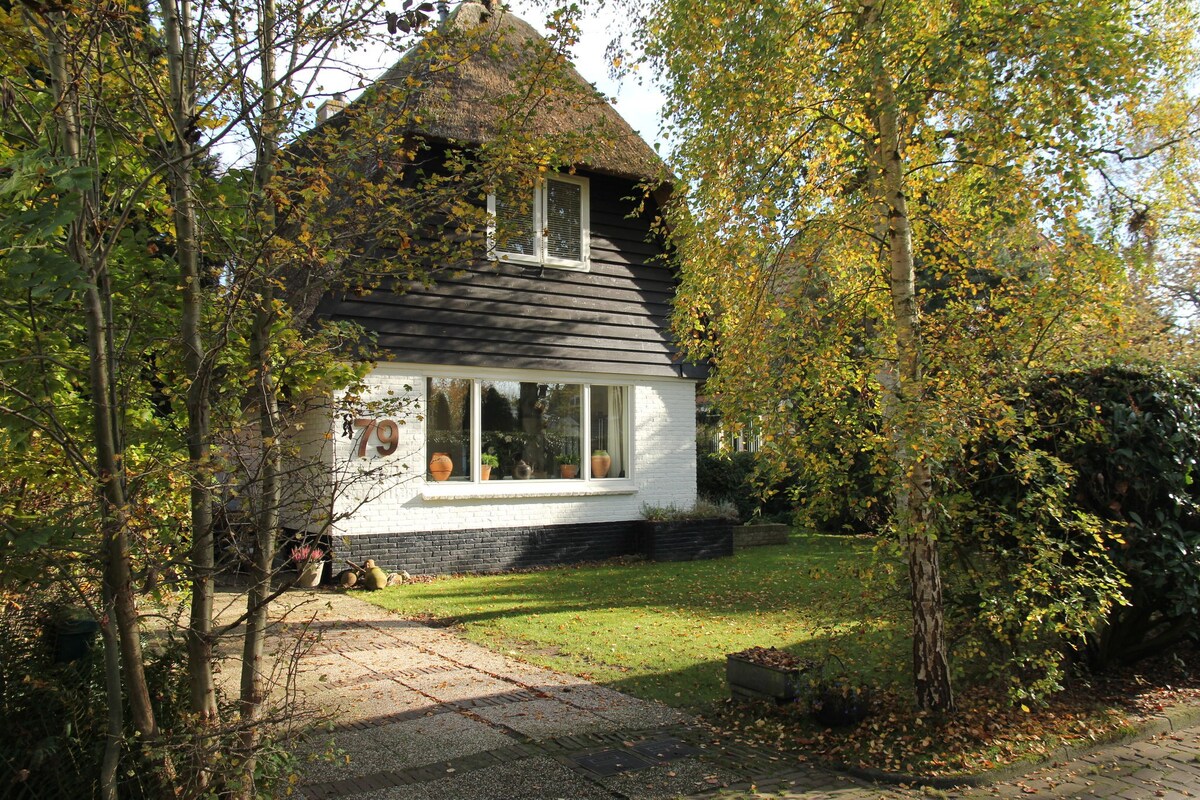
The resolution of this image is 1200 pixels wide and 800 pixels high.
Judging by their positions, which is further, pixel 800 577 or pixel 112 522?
pixel 800 577

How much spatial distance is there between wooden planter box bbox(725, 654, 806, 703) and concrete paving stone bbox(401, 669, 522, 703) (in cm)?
170

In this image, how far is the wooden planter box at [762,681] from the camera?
5.66 meters

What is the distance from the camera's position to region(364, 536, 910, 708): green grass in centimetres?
597

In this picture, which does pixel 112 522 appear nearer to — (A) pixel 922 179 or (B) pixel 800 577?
(A) pixel 922 179

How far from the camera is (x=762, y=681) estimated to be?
581 cm

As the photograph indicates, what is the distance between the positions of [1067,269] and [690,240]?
2945 millimetres

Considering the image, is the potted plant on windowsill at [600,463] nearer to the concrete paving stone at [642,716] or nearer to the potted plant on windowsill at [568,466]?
the potted plant on windowsill at [568,466]

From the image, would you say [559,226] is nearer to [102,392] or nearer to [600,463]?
[600,463]

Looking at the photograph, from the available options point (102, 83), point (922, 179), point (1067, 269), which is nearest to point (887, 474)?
point (1067, 269)

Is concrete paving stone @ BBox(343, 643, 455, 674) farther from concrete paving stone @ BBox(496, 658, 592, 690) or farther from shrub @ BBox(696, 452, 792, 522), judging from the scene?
shrub @ BBox(696, 452, 792, 522)

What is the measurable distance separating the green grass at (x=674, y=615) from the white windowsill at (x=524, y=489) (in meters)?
1.16

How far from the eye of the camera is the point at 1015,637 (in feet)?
18.1

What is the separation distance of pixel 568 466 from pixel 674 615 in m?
4.48

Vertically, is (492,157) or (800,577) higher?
(492,157)
